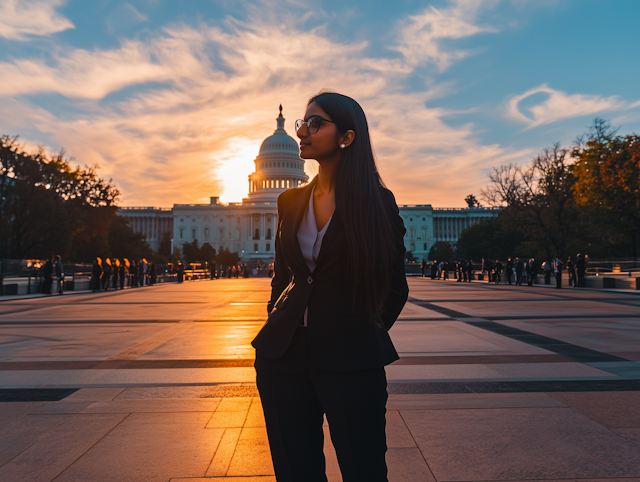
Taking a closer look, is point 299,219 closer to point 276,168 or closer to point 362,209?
point 362,209

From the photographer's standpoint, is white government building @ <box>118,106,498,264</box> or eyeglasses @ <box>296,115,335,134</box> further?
white government building @ <box>118,106,498,264</box>

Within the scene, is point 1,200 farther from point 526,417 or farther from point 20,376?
point 526,417

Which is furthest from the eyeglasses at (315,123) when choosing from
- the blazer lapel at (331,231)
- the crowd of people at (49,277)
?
the crowd of people at (49,277)

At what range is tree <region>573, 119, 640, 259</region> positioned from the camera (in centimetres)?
3070

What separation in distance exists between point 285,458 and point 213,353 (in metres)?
5.60

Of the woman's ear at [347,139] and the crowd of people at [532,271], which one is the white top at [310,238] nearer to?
the woman's ear at [347,139]

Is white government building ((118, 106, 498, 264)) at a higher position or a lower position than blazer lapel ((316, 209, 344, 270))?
higher

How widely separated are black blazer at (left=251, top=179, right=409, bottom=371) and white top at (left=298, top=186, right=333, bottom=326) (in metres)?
0.02

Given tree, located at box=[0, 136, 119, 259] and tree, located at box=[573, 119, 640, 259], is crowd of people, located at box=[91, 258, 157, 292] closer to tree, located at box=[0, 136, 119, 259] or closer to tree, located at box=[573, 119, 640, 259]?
tree, located at box=[0, 136, 119, 259]

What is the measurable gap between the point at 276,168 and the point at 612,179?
10786 centimetres

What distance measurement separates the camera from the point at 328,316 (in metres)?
1.90

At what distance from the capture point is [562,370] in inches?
236

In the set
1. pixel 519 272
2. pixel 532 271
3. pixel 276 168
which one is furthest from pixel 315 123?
pixel 276 168

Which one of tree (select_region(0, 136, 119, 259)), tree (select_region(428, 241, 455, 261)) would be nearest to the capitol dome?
tree (select_region(428, 241, 455, 261))
